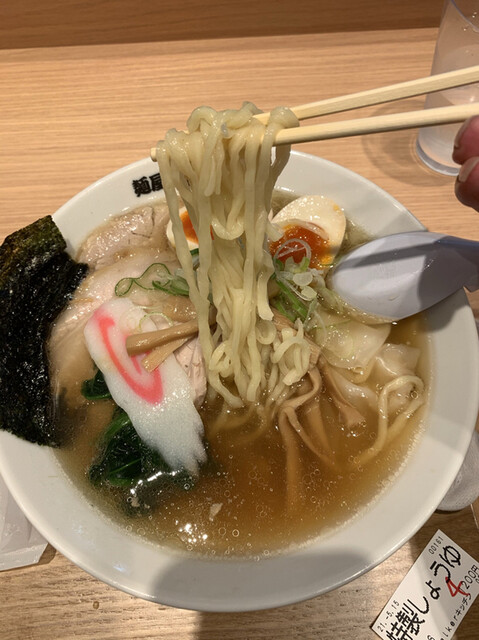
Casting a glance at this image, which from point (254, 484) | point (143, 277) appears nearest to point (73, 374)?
point (143, 277)

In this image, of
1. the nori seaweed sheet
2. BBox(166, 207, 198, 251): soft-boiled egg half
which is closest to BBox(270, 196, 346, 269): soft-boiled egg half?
BBox(166, 207, 198, 251): soft-boiled egg half

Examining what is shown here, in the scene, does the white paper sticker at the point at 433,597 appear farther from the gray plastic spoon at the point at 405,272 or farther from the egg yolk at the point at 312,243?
the egg yolk at the point at 312,243

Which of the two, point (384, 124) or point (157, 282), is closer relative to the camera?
point (384, 124)

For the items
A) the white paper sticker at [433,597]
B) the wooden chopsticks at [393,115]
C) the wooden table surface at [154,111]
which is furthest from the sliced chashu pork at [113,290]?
the white paper sticker at [433,597]

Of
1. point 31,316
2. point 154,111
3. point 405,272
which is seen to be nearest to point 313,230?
point 405,272

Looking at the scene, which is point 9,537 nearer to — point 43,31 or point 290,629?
point 290,629

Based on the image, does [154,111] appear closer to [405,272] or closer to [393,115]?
[405,272]

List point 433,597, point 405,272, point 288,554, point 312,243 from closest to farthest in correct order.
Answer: point 288,554 < point 433,597 < point 405,272 < point 312,243
